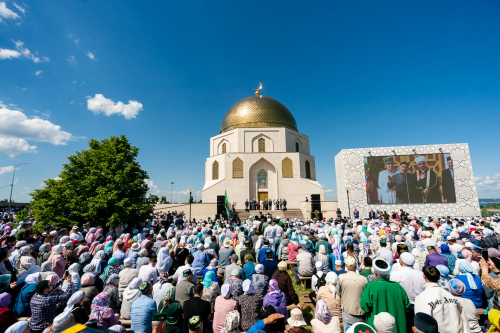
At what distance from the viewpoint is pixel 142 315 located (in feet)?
9.43

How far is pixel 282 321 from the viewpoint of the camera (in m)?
2.40

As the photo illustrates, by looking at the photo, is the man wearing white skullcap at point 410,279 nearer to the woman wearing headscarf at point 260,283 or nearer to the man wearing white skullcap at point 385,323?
the man wearing white skullcap at point 385,323

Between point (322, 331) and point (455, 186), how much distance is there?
77.9ft

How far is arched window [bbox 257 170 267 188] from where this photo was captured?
25.0m

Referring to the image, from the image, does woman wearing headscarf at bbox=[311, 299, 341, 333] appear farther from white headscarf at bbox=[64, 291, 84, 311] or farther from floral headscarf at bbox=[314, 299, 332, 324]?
white headscarf at bbox=[64, 291, 84, 311]

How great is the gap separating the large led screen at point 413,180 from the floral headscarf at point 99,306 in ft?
68.3

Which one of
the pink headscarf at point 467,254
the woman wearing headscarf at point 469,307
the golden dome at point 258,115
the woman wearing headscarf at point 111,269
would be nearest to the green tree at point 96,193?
the woman wearing headscarf at point 111,269

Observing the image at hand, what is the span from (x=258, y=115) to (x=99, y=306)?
84.9ft

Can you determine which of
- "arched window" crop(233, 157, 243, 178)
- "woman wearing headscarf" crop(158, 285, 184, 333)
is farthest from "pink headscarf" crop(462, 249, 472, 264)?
"arched window" crop(233, 157, 243, 178)

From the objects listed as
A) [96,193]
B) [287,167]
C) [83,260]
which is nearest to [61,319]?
[83,260]

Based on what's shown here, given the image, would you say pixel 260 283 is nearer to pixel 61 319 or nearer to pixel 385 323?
pixel 385 323

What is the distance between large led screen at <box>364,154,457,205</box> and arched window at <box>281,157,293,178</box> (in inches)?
299

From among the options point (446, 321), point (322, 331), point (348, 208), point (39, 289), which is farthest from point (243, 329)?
point (348, 208)

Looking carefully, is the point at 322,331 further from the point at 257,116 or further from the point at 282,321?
the point at 257,116
